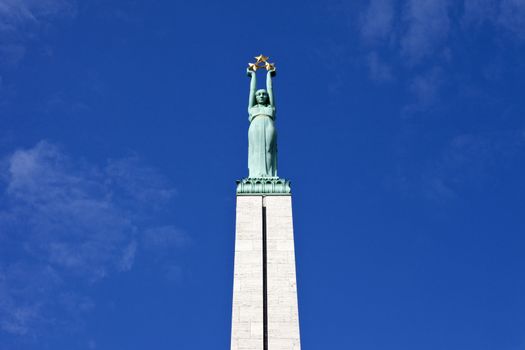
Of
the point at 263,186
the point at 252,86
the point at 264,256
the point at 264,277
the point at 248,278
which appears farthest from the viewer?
the point at 252,86

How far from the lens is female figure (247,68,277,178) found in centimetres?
3766

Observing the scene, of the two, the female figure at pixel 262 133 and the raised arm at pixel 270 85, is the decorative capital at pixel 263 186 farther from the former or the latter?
the raised arm at pixel 270 85

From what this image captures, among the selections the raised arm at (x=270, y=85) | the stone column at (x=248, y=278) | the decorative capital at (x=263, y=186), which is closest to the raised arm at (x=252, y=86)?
the raised arm at (x=270, y=85)

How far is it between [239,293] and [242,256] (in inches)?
64.8

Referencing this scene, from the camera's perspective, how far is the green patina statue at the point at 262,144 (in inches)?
1432

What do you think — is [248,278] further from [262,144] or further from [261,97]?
[261,97]

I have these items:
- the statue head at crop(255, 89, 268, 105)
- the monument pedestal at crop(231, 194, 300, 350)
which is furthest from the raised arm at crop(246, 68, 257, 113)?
the monument pedestal at crop(231, 194, 300, 350)

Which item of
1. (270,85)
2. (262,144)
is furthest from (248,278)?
(270,85)

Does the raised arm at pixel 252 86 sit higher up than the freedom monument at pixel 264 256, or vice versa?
the raised arm at pixel 252 86

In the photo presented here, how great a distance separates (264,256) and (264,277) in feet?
3.05

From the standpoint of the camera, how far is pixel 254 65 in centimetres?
4159

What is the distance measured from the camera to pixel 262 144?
3819cm

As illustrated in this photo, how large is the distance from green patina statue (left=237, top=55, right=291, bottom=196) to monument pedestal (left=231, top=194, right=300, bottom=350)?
465mm

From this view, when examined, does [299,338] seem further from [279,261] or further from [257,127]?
[257,127]
